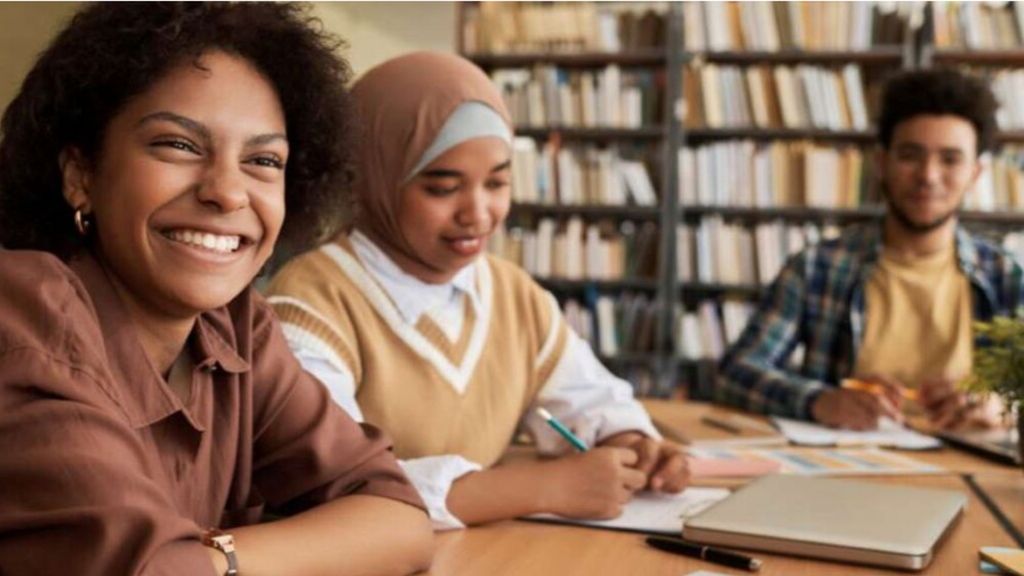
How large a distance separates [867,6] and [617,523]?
12.1ft

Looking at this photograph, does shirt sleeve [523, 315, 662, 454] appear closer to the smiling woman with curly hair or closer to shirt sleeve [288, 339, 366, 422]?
shirt sleeve [288, 339, 366, 422]

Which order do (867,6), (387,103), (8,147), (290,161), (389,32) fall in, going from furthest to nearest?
(867,6) < (389,32) < (387,103) < (290,161) < (8,147)

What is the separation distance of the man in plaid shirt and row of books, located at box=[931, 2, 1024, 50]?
6.24 feet

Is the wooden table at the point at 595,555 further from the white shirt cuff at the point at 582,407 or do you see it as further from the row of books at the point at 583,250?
the row of books at the point at 583,250

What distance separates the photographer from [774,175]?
4.43m

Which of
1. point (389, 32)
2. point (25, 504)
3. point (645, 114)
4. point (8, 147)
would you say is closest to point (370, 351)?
point (8, 147)

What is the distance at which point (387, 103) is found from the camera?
153 centimetres

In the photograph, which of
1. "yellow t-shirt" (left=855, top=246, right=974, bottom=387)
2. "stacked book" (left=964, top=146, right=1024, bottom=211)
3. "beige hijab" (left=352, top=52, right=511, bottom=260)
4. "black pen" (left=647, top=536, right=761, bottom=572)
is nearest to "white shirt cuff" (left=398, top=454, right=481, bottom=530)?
"black pen" (left=647, top=536, right=761, bottom=572)

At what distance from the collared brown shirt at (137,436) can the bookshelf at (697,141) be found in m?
3.53

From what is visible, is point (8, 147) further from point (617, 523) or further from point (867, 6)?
point (867, 6)

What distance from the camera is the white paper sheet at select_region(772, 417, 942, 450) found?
1760 mm

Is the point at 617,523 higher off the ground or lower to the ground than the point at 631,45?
lower

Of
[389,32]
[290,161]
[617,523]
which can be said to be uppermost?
[389,32]

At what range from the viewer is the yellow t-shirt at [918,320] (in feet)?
7.80
